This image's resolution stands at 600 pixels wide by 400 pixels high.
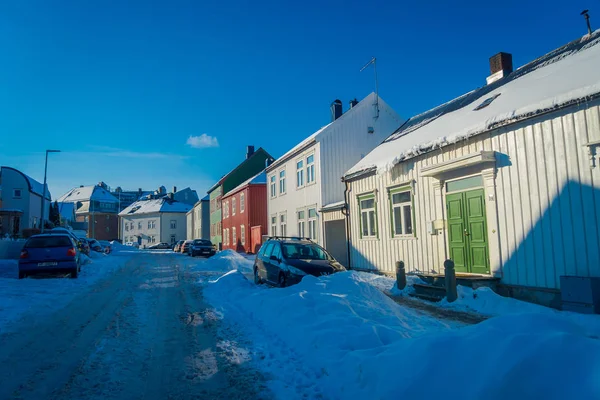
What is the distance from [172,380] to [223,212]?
133 feet

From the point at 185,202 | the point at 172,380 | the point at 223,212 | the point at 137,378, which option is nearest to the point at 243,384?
the point at 172,380

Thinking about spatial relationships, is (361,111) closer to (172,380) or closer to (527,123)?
(527,123)

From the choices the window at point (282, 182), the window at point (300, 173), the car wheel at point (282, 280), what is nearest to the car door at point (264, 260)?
the car wheel at point (282, 280)

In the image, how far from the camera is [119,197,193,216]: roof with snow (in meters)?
74.3

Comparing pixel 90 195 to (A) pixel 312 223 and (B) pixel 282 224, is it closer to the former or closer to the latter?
(B) pixel 282 224

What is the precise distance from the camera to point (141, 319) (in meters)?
7.88

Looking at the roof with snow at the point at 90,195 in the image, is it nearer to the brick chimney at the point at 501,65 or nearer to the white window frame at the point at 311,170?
the white window frame at the point at 311,170

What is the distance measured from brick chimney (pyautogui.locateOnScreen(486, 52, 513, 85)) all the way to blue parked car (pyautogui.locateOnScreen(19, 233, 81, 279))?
55.1 ft

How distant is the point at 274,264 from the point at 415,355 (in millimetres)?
8101

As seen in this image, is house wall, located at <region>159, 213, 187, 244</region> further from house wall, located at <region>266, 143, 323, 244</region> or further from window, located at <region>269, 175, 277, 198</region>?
house wall, located at <region>266, 143, 323, 244</region>

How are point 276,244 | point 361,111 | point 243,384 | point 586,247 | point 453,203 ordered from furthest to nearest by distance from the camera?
point 361,111 < point 276,244 < point 453,203 < point 586,247 < point 243,384

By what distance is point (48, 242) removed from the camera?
1433 centimetres

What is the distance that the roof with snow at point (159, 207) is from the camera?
74.3 metres

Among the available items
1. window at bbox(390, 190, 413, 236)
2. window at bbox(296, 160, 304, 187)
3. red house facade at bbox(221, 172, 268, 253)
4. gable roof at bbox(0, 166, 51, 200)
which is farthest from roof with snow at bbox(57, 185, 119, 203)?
window at bbox(390, 190, 413, 236)
